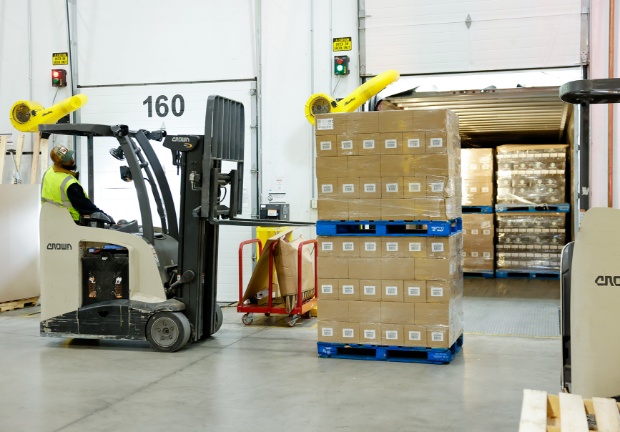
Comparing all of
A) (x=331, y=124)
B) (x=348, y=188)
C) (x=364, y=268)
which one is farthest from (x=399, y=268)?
(x=331, y=124)

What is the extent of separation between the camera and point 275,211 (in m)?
10.4

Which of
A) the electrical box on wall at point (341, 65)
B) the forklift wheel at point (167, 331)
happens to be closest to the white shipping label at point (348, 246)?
the forklift wheel at point (167, 331)

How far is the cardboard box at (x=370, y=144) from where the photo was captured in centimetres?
696

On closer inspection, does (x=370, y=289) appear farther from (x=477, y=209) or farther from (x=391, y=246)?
(x=477, y=209)

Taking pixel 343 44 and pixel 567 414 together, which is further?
pixel 343 44

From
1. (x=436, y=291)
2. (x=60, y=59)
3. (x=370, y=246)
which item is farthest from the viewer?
(x=60, y=59)

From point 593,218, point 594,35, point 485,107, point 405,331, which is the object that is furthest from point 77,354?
point 485,107

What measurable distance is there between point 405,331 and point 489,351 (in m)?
1.09

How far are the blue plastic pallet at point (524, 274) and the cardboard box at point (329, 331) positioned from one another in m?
6.77

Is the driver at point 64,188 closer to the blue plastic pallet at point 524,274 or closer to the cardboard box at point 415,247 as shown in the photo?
the cardboard box at point 415,247

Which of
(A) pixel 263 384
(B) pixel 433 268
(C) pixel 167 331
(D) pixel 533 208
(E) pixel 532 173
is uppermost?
(E) pixel 532 173

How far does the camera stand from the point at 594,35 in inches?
358

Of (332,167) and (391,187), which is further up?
(332,167)

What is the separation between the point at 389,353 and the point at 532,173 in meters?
6.80
